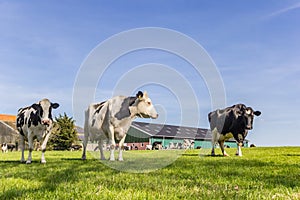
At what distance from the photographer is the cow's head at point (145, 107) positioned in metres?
11.2

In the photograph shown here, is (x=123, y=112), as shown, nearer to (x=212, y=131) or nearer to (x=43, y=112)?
(x=43, y=112)

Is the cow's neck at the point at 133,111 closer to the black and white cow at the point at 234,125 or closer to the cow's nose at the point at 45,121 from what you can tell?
the cow's nose at the point at 45,121

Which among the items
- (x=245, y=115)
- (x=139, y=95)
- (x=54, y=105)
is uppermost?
(x=139, y=95)

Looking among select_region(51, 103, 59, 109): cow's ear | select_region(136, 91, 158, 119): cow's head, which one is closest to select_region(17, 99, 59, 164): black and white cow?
select_region(51, 103, 59, 109): cow's ear

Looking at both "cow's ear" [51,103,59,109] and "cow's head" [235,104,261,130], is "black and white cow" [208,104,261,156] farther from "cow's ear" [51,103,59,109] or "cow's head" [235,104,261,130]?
"cow's ear" [51,103,59,109]

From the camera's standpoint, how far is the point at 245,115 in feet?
50.3

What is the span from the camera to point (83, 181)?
514 centimetres

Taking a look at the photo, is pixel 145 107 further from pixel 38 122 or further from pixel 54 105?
pixel 38 122

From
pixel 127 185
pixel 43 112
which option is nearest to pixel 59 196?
pixel 127 185

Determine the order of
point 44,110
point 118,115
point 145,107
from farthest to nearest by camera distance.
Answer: point 44,110
point 145,107
point 118,115

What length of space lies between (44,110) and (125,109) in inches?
114

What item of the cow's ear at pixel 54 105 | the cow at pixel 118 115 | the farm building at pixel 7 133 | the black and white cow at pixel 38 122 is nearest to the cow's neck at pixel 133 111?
the cow at pixel 118 115

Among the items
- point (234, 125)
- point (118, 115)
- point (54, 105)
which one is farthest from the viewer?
point (234, 125)

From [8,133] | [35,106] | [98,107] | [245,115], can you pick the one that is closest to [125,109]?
[98,107]
